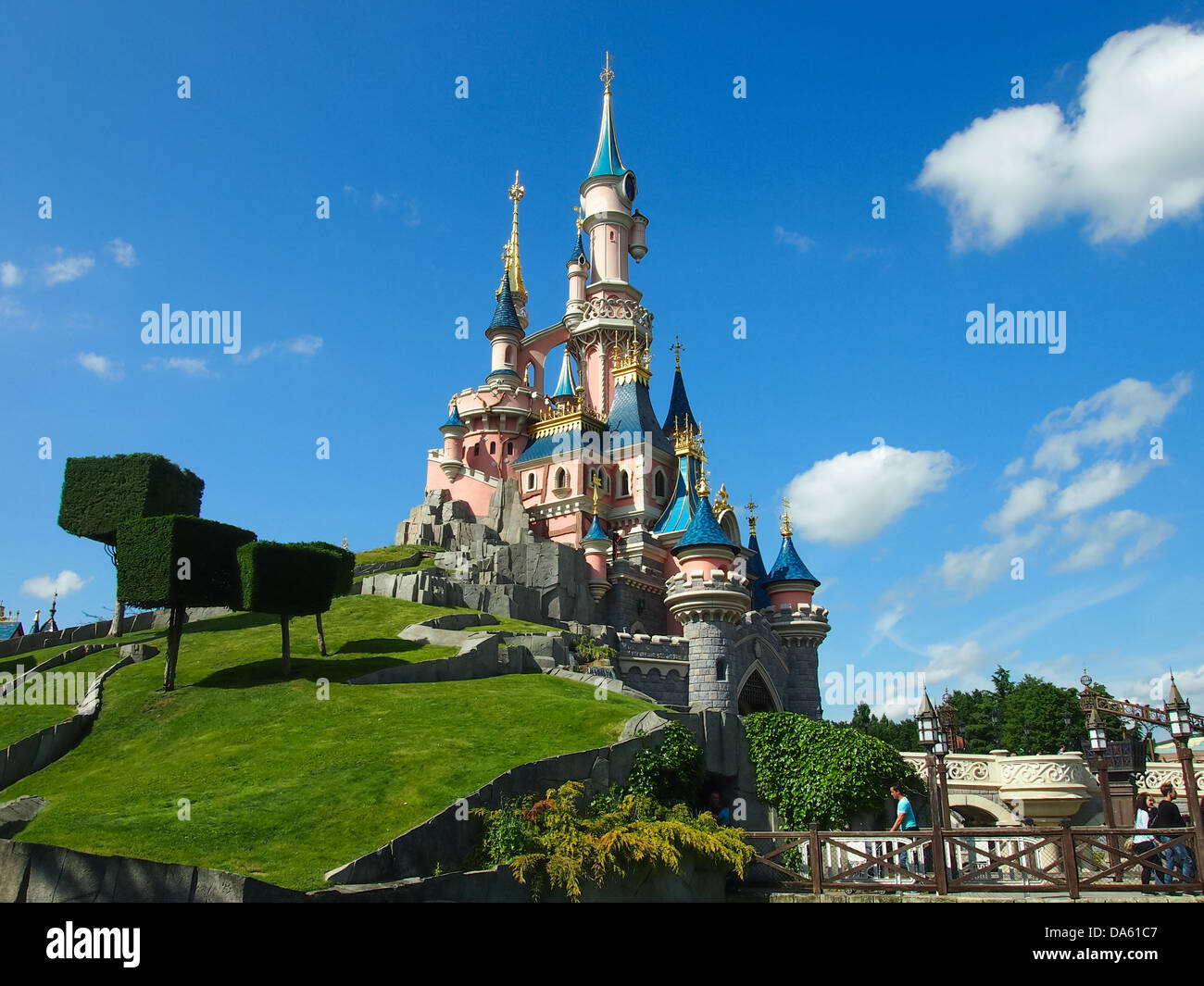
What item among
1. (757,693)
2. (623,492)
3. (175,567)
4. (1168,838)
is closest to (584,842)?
(1168,838)

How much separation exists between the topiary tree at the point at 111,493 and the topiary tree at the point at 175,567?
171 inches

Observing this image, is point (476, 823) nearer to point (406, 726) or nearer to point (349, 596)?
point (406, 726)

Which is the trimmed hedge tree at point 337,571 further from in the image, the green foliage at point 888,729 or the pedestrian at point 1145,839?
the green foliage at point 888,729

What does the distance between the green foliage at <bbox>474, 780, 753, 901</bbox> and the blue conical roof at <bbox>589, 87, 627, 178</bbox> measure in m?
53.4

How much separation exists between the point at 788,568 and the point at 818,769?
19.1 metres

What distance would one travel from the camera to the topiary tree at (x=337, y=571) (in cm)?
2906

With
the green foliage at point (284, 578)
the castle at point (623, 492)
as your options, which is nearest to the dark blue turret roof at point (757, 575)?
the castle at point (623, 492)

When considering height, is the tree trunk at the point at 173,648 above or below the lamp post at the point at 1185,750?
above

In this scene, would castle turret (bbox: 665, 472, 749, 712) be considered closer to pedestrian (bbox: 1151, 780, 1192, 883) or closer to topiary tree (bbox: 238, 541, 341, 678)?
topiary tree (bbox: 238, 541, 341, 678)

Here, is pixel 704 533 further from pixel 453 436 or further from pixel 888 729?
pixel 888 729

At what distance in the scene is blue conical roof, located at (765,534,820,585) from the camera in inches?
1683

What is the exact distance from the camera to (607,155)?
64.9m
